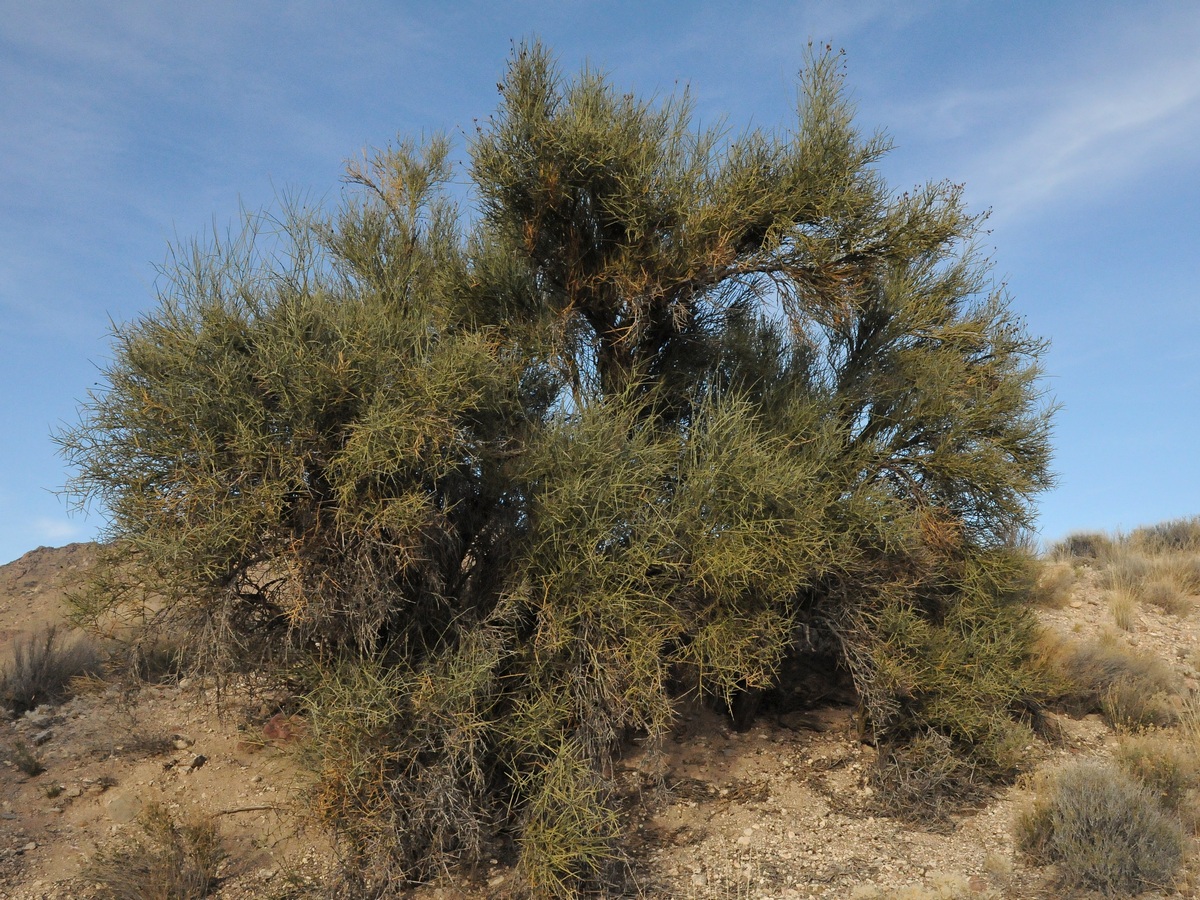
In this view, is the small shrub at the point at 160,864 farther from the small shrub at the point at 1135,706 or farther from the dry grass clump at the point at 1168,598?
the dry grass clump at the point at 1168,598

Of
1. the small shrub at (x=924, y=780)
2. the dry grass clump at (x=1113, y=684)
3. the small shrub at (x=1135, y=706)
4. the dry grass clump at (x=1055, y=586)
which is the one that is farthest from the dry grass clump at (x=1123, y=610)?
the small shrub at (x=924, y=780)

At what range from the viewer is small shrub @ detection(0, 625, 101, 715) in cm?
1066

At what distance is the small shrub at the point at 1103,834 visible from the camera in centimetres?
742

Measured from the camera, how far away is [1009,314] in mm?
11445

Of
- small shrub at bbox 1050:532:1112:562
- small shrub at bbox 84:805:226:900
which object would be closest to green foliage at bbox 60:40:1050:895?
small shrub at bbox 84:805:226:900

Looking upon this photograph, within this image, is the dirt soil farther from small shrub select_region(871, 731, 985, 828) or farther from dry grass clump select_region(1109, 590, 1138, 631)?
dry grass clump select_region(1109, 590, 1138, 631)

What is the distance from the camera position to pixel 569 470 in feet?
25.9

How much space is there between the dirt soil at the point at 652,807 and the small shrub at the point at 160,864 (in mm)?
251

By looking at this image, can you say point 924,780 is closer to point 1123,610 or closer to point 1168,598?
point 1123,610

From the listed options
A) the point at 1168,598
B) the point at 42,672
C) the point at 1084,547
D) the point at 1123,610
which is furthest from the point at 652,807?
the point at 1084,547

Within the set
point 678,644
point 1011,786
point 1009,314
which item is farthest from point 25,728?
point 1009,314

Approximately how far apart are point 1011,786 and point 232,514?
8.29m

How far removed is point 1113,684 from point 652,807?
6.73m

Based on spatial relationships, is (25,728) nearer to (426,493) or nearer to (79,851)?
(79,851)
